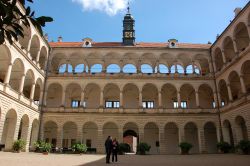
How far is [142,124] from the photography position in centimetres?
2820

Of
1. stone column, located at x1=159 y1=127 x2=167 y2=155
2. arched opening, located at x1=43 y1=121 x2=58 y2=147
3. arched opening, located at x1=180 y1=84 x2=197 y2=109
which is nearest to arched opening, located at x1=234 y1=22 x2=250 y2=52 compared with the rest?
arched opening, located at x1=180 y1=84 x2=197 y2=109

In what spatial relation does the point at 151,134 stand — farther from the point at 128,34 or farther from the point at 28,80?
the point at 28,80

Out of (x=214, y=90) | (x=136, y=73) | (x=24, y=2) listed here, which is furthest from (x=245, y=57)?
(x=24, y=2)

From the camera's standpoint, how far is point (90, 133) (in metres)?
30.1

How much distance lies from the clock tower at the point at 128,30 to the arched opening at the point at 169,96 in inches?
308

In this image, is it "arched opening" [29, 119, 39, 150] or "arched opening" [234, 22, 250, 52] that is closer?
"arched opening" [234, 22, 250, 52]

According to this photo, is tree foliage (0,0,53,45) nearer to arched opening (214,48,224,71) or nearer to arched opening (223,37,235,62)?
arched opening (223,37,235,62)

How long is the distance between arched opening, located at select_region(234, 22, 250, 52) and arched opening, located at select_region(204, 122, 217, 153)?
10.0m

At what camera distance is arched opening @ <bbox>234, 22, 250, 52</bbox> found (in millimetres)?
25056

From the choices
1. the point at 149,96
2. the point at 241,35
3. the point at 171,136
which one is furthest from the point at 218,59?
the point at 171,136

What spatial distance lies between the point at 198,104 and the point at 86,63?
14825 millimetres

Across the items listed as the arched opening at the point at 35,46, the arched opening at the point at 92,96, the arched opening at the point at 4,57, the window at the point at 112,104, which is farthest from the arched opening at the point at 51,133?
the arched opening at the point at 4,57

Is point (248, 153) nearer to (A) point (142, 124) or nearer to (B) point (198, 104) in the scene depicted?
(B) point (198, 104)

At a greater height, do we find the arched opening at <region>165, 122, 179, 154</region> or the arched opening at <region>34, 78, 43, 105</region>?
the arched opening at <region>34, 78, 43, 105</region>
